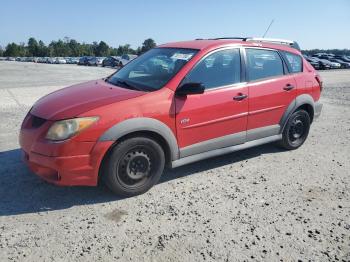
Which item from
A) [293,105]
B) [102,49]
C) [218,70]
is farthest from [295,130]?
[102,49]

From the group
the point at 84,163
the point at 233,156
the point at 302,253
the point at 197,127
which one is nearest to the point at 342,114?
the point at 233,156

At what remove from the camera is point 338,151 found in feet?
18.7

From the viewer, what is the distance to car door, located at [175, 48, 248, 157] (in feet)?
13.5

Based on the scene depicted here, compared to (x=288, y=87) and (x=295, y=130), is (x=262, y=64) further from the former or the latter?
(x=295, y=130)

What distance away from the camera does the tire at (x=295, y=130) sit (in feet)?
17.9

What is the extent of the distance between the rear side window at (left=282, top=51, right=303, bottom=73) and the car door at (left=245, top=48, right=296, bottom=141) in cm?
14

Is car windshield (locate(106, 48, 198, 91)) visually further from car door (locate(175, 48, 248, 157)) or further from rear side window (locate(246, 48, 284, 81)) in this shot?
rear side window (locate(246, 48, 284, 81))

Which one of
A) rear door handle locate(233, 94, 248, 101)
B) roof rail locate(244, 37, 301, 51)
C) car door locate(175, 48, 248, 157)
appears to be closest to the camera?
car door locate(175, 48, 248, 157)

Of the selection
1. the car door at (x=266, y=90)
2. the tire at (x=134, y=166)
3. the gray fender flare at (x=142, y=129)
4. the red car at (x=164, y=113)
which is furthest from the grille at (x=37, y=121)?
the car door at (x=266, y=90)

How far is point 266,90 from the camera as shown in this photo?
4871mm

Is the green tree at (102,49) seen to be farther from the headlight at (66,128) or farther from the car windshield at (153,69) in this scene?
the headlight at (66,128)

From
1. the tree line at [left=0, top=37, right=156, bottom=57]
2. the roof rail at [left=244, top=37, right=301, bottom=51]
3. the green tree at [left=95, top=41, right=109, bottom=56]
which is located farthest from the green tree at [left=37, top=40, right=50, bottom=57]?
the roof rail at [left=244, top=37, right=301, bottom=51]

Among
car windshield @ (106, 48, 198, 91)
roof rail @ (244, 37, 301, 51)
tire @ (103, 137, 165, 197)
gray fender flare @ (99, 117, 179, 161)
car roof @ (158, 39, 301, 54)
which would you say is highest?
roof rail @ (244, 37, 301, 51)

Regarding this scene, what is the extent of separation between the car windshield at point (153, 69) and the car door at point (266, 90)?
0.97m
